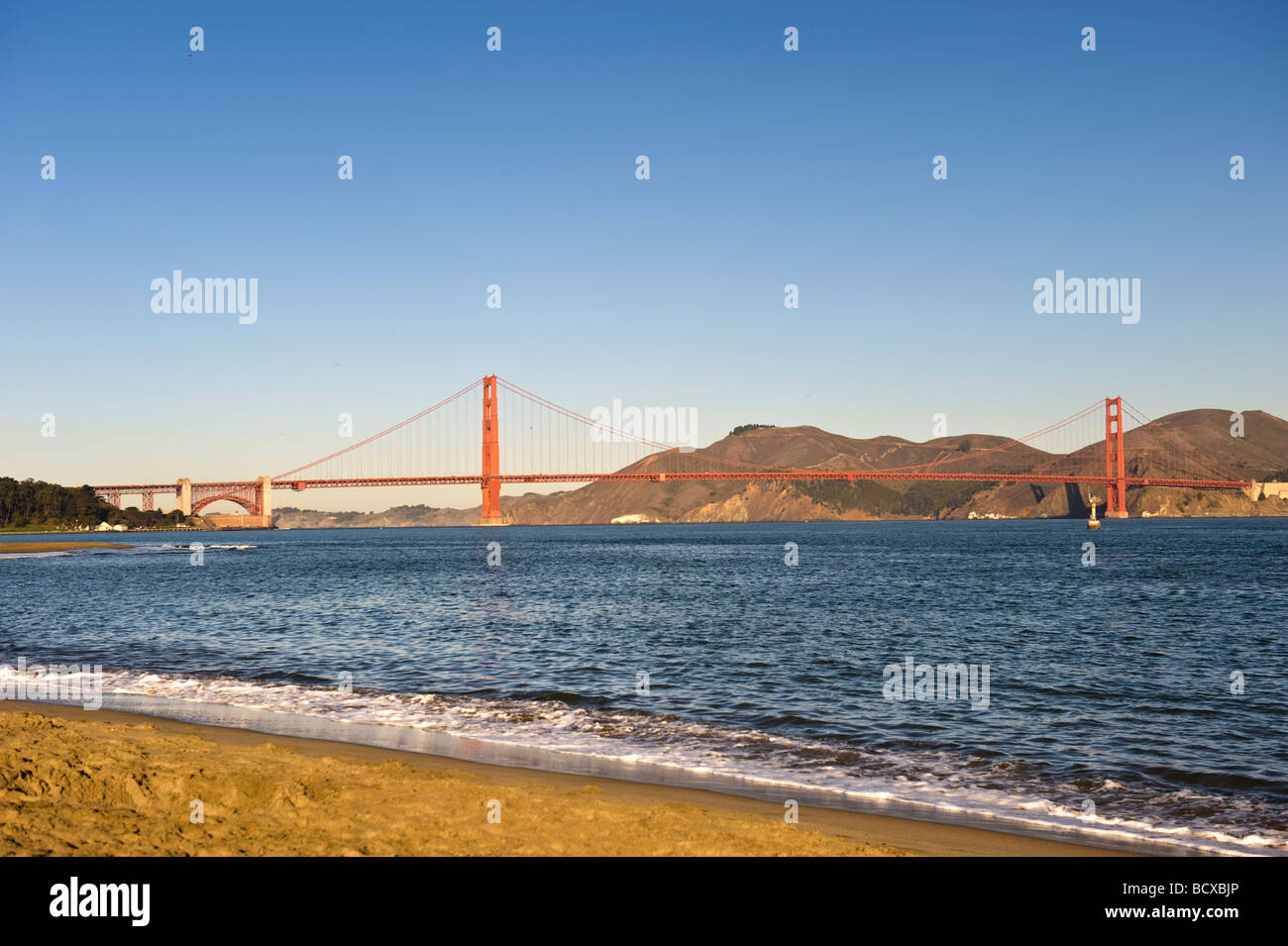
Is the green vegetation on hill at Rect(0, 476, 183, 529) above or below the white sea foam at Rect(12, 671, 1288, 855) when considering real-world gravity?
above

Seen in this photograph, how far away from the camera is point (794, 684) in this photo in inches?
658

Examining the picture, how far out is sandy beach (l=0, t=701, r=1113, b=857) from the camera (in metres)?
6.85

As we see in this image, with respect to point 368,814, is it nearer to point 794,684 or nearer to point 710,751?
point 710,751

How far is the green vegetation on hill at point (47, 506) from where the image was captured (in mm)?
146625

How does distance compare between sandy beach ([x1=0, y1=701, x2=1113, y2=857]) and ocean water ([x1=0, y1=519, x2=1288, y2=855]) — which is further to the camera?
ocean water ([x1=0, y1=519, x2=1288, y2=855])

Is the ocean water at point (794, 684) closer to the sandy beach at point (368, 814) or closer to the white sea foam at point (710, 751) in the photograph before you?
the white sea foam at point (710, 751)

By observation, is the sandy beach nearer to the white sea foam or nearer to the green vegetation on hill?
the white sea foam

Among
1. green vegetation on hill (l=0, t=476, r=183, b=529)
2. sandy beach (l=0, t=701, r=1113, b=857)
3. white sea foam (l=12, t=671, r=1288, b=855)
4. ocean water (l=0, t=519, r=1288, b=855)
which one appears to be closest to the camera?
sandy beach (l=0, t=701, r=1113, b=857)

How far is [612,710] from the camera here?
47.3 ft

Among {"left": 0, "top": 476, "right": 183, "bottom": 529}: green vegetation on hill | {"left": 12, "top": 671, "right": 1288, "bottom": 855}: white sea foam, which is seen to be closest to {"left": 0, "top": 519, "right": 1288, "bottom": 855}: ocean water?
{"left": 12, "top": 671, "right": 1288, "bottom": 855}: white sea foam

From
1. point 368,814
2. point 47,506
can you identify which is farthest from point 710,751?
point 47,506

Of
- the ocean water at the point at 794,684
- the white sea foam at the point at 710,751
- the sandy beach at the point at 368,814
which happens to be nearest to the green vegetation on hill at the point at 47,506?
the ocean water at the point at 794,684

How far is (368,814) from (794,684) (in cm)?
1038

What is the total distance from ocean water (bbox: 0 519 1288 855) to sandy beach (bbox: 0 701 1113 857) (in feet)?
3.60
